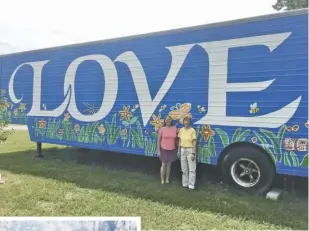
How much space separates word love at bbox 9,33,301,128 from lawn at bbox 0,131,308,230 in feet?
3.54

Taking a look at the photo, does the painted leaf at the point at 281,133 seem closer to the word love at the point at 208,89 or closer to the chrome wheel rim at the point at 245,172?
the word love at the point at 208,89

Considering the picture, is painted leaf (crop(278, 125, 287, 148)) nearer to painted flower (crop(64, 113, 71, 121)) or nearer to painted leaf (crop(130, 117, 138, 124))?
painted leaf (crop(130, 117, 138, 124))

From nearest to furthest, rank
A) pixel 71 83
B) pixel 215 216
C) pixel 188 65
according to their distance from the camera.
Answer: pixel 215 216, pixel 188 65, pixel 71 83

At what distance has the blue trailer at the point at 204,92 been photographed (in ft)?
16.1

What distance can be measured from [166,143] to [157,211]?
1.45 meters

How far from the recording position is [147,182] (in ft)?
19.6

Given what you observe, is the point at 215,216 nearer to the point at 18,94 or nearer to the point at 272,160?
the point at 272,160

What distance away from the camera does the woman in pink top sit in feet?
19.2

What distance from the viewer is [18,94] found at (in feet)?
27.6

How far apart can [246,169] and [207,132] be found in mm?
823

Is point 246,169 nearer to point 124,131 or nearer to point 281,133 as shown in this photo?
point 281,133

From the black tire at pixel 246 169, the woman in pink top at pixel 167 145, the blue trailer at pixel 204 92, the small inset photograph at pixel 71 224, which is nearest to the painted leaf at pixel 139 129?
the blue trailer at pixel 204 92

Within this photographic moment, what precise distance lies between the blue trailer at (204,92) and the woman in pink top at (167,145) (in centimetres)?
17

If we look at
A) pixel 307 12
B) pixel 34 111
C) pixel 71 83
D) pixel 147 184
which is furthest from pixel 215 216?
pixel 34 111
